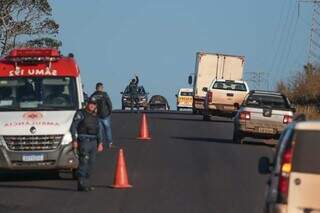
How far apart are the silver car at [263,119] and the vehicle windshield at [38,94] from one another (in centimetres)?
1004

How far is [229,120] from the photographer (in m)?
44.5

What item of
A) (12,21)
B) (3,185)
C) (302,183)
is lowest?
(3,185)

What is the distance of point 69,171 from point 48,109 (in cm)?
161

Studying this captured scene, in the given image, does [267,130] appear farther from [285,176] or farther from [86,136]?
[285,176]

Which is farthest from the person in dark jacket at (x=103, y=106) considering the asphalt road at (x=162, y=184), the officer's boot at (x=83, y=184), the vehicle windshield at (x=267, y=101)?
the officer's boot at (x=83, y=184)

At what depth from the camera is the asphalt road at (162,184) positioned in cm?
1504

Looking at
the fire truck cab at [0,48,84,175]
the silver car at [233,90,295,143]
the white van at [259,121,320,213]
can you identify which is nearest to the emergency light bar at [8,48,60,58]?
the fire truck cab at [0,48,84,175]

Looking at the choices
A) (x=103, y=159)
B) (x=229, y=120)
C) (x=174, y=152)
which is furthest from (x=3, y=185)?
(x=229, y=120)

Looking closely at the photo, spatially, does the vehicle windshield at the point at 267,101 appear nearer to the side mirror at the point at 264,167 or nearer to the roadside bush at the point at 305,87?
the side mirror at the point at 264,167

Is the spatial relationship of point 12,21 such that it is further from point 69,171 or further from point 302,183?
point 302,183

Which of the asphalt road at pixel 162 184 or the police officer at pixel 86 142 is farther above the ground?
the police officer at pixel 86 142

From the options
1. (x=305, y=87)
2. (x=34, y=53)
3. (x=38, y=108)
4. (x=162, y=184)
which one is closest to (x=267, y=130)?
(x=162, y=184)

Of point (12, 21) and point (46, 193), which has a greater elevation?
point (12, 21)

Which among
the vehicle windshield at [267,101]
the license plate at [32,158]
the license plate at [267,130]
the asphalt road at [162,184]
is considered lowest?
the asphalt road at [162,184]
